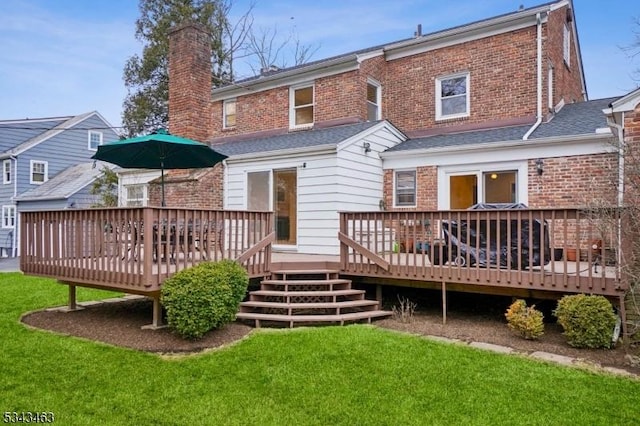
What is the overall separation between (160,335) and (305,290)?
2306 millimetres

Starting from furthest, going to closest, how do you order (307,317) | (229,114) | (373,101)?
(229,114)
(373,101)
(307,317)

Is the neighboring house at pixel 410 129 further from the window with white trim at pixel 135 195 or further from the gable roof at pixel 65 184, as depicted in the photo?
the gable roof at pixel 65 184

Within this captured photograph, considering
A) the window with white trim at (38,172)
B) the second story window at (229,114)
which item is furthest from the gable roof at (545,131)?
the window with white trim at (38,172)

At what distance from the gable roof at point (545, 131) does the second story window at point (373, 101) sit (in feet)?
5.53

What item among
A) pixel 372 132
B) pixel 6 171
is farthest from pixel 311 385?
pixel 6 171

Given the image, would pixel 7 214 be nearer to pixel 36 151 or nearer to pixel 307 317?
pixel 36 151

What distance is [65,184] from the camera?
23562 millimetres

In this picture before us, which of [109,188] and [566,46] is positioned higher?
[566,46]

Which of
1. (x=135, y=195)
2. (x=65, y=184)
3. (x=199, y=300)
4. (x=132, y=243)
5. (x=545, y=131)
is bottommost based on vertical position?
(x=199, y=300)

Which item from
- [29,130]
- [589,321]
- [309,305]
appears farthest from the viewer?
[29,130]

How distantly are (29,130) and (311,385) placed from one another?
27.5 meters

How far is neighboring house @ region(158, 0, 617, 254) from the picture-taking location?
10.0m

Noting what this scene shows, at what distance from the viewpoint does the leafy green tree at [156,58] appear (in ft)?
82.5

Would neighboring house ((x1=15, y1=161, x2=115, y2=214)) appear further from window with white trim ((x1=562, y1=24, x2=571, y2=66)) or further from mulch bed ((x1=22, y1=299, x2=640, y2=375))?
window with white trim ((x1=562, y1=24, x2=571, y2=66))
